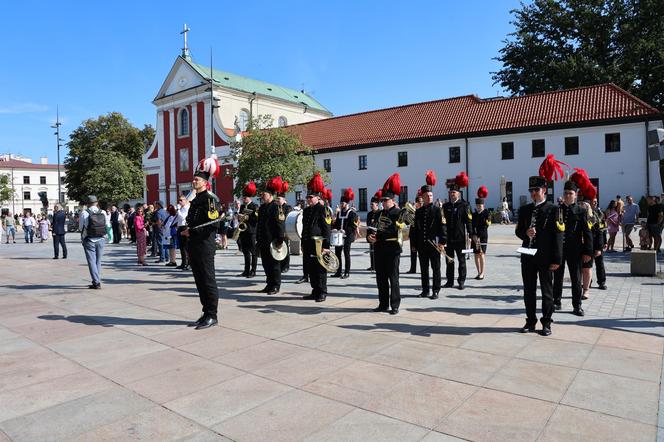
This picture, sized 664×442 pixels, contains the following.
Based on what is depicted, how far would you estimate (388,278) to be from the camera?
786 centimetres

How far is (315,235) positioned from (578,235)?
174 inches

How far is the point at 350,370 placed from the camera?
5059 mm

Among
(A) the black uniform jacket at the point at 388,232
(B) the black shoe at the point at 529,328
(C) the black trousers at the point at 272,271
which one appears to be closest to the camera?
(B) the black shoe at the point at 529,328

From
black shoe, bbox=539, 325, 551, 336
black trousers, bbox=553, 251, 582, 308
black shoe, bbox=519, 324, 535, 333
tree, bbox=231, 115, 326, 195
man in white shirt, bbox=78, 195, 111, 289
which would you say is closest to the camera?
black shoe, bbox=539, 325, 551, 336

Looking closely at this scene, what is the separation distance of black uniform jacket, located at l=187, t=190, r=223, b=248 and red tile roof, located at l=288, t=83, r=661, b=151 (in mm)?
34573

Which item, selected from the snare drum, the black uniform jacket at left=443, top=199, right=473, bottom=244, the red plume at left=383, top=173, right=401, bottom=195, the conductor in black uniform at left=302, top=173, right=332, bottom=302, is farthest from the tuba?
the snare drum

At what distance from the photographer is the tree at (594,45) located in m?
43.1

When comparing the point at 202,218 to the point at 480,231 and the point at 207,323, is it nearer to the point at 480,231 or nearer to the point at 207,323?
the point at 207,323

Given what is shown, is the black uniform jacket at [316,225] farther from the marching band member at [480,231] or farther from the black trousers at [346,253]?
the marching band member at [480,231]

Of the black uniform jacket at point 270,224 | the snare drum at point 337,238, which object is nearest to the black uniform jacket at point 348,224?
the snare drum at point 337,238

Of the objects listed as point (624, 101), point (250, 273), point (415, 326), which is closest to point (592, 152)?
point (624, 101)

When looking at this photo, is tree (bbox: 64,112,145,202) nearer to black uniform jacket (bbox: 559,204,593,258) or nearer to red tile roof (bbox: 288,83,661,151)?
red tile roof (bbox: 288,83,661,151)

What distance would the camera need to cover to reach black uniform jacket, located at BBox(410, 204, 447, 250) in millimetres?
9281

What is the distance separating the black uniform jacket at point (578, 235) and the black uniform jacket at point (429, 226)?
217cm
